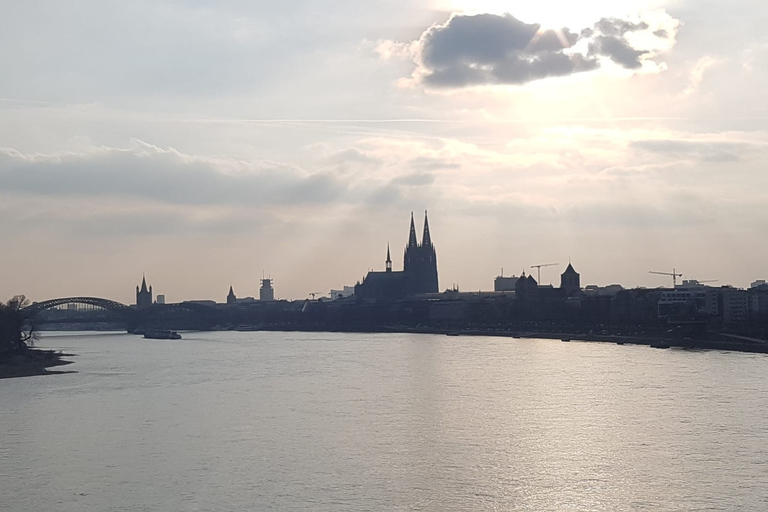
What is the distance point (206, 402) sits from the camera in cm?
3638

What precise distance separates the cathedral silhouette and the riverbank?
347ft

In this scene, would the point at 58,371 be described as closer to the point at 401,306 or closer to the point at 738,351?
the point at 738,351

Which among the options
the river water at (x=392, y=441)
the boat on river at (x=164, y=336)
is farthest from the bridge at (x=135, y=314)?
the river water at (x=392, y=441)

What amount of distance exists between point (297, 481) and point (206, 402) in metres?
15.0

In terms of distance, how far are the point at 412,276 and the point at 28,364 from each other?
373 ft

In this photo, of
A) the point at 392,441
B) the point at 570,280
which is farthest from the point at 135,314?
the point at 392,441

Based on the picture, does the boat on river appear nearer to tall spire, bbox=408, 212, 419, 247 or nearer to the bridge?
the bridge

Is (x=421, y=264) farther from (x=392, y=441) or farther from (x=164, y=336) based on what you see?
(x=392, y=441)

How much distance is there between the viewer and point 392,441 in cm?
2669

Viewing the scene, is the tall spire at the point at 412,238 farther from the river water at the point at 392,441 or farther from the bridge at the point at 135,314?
the river water at the point at 392,441

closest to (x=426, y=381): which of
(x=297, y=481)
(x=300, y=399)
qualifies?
(x=300, y=399)

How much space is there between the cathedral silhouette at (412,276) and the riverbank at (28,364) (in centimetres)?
10562

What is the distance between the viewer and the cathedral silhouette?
164750 millimetres

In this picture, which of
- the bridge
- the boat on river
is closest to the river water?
the boat on river
